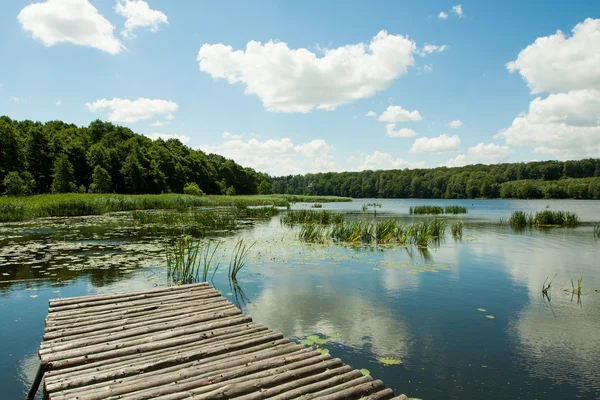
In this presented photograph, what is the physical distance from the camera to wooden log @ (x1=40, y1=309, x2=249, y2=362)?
4.62 meters

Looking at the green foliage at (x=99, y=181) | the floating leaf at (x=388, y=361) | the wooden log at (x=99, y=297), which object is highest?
the green foliage at (x=99, y=181)

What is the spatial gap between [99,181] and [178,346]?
6307cm

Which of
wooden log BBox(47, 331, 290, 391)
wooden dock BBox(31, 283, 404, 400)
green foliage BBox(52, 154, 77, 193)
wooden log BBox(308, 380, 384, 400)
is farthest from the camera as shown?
green foliage BBox(52, 154, 77, 193)

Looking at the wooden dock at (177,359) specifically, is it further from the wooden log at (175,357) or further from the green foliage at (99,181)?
the green foliage at (99,181)

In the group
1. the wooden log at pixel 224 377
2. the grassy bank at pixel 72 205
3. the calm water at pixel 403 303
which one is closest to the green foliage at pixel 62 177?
the grassy bank at pixel 72 205

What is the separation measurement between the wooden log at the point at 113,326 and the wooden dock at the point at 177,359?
14mm

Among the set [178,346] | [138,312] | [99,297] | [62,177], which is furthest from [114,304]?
[62,177]

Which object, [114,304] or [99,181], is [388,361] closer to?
[114,304]

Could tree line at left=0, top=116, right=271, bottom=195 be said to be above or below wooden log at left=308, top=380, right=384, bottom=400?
above

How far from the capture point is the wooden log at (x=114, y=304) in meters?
6.19

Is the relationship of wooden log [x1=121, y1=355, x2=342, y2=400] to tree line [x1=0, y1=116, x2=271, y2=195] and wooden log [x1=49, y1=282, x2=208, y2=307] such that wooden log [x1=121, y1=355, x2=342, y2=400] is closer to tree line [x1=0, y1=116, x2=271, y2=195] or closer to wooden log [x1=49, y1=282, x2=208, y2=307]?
wooden log [x1=49, y1=282, x2=208, y2=307]

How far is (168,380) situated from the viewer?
401 cm

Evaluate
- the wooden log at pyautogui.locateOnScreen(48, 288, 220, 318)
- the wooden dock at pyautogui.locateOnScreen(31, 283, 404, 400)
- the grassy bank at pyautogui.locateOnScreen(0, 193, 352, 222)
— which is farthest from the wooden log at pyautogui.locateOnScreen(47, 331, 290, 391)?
the grassy bank at pyautogui.locateOnScreen(0, 193, 352, 222)

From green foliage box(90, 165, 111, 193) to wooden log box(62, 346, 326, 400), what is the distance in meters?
63.6
